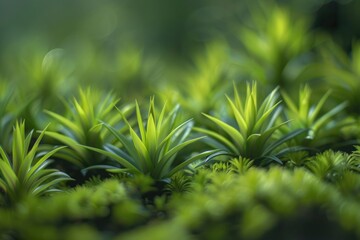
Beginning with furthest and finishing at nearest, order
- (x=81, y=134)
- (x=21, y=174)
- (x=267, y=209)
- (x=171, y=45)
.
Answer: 1. (x=171, y=45)
2. (x=81, y=134)
3. (x=21, y=174)
4. (x=267, y=209)

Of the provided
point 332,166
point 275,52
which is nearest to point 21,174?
point 332,166

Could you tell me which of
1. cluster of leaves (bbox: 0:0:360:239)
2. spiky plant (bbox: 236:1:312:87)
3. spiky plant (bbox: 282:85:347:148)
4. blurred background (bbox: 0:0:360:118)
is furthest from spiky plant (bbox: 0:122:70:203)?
spiky plant (bbox: 236:1:312:87)

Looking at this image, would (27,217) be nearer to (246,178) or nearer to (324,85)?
(246,178)

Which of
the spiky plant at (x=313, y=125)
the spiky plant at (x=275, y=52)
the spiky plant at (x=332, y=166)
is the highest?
the spiky plant at (x=275, y=52)

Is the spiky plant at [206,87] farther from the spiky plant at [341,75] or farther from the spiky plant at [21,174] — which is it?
the spiky plant at [21,174]

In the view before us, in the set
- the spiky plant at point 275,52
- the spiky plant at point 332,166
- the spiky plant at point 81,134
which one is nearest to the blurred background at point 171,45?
the spiky plant at point 275,52

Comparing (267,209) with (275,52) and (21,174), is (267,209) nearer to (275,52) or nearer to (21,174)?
(21,174)

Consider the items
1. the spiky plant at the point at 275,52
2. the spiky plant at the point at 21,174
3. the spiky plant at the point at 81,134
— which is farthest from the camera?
the spiky plant at the point at 275,52

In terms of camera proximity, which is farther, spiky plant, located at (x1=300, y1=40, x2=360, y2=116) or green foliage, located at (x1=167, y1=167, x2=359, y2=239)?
spiky plant, located at (x1=300, y1=40, x2=360, y2=116)

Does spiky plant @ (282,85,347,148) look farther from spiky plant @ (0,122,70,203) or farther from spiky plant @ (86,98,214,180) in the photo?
spiky plant @ (0,122,70,203)

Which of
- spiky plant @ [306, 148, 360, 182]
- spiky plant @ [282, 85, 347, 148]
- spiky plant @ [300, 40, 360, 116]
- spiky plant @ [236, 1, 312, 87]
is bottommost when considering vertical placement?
spiky plant @ [306, 148, 360, 182]
